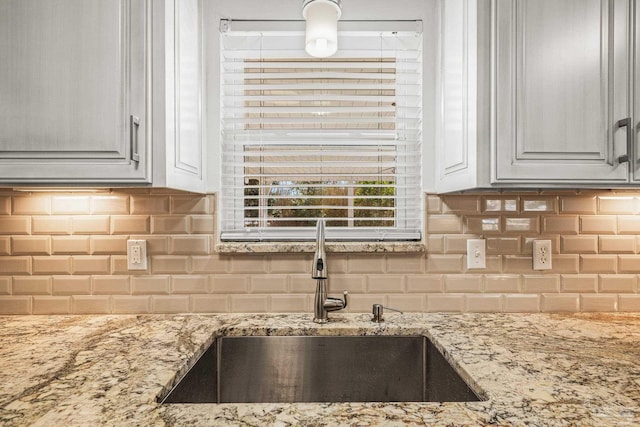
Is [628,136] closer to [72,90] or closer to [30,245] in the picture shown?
[72,90]

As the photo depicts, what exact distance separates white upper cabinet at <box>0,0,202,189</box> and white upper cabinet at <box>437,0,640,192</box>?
0.98 meters

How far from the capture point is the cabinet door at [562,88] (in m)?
1.12

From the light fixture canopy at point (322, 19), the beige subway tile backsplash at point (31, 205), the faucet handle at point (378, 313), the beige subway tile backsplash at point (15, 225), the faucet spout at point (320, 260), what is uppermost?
the light fixture canopy at point (322, 19)

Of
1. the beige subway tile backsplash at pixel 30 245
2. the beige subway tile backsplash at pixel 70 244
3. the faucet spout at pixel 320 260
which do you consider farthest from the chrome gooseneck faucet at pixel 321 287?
the beige subway tile backsplash at pixel 30 245

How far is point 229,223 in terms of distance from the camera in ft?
5.11

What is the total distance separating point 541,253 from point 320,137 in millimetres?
958

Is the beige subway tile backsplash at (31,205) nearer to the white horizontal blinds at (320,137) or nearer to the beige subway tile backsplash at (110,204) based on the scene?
the beige subway tile backsplash at (110,204)

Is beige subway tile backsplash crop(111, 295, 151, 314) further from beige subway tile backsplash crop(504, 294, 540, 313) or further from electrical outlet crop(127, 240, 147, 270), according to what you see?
beige subway tile backsplash crop(504, 294, 540, 313)

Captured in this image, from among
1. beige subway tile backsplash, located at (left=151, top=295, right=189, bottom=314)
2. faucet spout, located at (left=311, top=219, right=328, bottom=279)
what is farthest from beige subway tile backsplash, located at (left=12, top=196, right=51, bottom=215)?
faucet spout, located at (left=311, top=219, right=328, bottom=279)

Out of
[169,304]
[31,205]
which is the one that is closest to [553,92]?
[169,304]

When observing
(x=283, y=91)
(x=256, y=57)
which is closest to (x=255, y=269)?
(x=283, y=91)

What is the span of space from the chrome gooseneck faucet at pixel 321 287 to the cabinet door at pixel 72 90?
0.59m

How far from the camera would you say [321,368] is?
1323 mm

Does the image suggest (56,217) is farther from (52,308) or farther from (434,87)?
(434,87)
